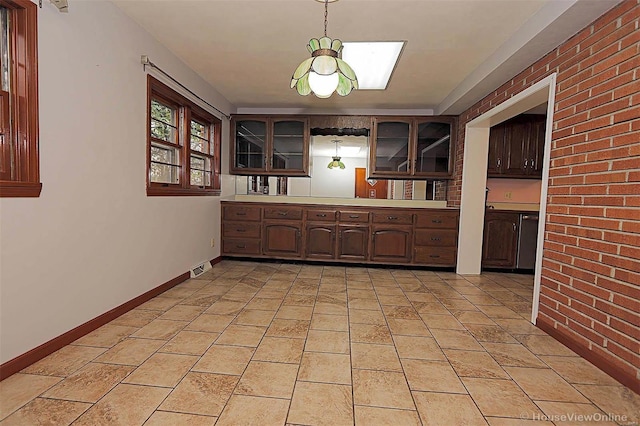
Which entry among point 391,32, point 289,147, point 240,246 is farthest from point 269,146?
point 391,32

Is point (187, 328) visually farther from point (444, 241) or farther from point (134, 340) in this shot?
point (444, 241)

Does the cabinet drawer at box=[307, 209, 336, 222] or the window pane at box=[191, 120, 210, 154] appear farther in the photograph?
the cabinet drawer at box=[307, 209, 336, 222]

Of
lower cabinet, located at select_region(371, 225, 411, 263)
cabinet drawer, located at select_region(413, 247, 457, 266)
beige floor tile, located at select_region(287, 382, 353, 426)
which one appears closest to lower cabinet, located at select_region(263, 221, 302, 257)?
lower cabinet, located at select_region(371, 225, 411, 263)

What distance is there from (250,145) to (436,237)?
2.98 metres

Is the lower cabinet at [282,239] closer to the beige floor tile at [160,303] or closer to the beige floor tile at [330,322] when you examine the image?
the beige floor tile at [160,303]

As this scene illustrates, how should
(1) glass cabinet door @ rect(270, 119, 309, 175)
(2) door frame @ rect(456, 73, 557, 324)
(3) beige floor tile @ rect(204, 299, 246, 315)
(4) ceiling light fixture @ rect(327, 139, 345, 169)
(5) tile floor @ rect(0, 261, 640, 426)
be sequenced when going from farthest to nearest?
(4) ceiling light fixture @ rect(327, 139, 345, 169)
(1) glass cabinet door @ rect(270, 119, 309, 175)
(2) door frame @ rect(456, 73, 557, 324)
(3) beige floor tile @ rect(204, 299, 246, 315)
(5) tile floor @ rect(0, 261, 640, 426)

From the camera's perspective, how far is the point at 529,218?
4215 mm

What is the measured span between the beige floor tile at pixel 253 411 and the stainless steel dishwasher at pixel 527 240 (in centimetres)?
399

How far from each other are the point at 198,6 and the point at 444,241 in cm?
375

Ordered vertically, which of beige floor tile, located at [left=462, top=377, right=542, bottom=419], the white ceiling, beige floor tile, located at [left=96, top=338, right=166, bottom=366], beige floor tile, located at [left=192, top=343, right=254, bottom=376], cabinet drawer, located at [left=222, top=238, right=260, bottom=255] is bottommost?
beige floor tile, located at [left=96, top=338, right=166, bottom=366]

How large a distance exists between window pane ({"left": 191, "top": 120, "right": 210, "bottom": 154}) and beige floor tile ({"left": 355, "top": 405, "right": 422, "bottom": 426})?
3.31 m

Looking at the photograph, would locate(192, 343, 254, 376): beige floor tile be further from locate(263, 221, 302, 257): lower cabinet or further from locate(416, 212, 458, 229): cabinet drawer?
locate(416, 212, 458, 229): cabinet drawer

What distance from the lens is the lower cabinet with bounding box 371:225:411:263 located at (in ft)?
14.3

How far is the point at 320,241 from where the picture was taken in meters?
4.50
